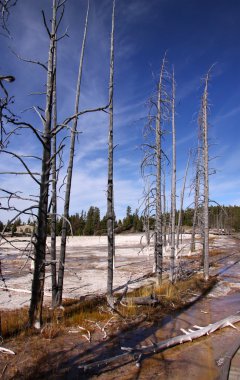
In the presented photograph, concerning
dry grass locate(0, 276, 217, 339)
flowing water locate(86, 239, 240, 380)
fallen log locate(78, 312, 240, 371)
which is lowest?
flowing water locate(86, 239, 240, 380)

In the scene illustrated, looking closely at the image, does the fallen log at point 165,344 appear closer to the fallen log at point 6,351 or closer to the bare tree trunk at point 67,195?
the fallen log at point 6,351

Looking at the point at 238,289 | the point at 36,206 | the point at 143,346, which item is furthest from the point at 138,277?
the point at 36,206

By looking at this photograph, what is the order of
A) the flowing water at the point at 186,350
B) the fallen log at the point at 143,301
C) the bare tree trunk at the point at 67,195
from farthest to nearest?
the fallen log at the point at 143,301, the bare tree trunk at the point at 67,195, the flowing water at the point at 186,350

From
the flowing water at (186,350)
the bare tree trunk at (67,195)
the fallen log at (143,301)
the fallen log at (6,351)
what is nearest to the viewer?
the flowing water at (186,350)

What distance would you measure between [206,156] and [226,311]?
371 inches

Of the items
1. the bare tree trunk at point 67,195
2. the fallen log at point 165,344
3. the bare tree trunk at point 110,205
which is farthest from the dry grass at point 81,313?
the fallen log at point 165,344

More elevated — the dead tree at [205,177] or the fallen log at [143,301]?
the dead tree at [205,177]

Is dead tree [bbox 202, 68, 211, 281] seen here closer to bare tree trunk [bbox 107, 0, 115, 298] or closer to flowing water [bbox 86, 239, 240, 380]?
flowing water [bbox 86, 239, 240, 380]

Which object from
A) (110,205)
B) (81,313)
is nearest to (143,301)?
(81,313)

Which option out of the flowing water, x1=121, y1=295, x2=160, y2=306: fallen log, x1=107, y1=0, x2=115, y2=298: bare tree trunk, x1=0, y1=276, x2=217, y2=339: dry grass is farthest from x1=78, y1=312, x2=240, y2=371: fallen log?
x1=107, y1=0, x2=115, y2=298: bare tree trunk

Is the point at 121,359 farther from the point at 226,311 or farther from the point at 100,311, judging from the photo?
the point at 226,311

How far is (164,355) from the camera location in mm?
7977

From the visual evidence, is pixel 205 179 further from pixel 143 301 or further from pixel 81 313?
pixel 81 313

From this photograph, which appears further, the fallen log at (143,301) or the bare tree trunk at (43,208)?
the fallen log at (143,301)
